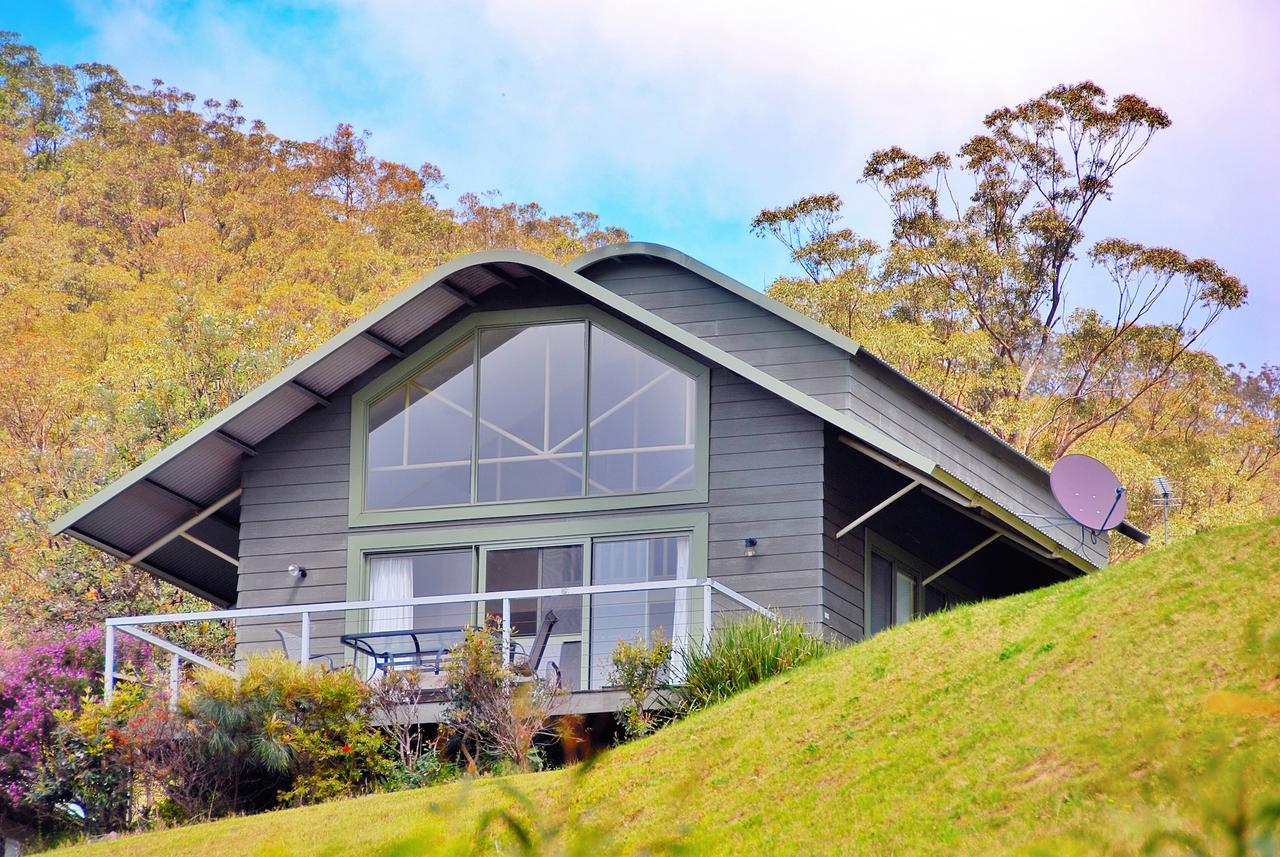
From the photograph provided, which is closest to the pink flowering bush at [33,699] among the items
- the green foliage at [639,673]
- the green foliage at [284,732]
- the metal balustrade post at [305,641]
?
the green foliage at [284,732]

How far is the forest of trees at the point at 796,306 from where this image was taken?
92.6 feet

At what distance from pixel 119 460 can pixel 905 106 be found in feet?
135

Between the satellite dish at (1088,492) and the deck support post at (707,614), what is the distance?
12.2 feet

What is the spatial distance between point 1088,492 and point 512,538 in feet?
18.4

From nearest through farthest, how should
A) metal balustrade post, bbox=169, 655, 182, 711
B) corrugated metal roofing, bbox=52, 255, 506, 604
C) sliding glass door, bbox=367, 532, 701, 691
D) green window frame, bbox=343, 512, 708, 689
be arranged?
metal balustrade post, bbox=169, 655, 182, 711 < sliding glass door, bbox=367, 532, 701, 691 < green window frame, bbox=343, 512, 708, 689 < corrugated metal roofing, bbox=52, 255, 506, 604

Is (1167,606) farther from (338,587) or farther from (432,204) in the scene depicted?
(432,204)

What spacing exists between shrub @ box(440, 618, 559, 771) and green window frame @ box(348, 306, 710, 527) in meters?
2.37

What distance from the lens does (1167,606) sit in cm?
1060

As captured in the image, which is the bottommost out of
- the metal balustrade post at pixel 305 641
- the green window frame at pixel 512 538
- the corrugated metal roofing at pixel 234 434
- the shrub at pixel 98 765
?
the shrub at pixel 98 765

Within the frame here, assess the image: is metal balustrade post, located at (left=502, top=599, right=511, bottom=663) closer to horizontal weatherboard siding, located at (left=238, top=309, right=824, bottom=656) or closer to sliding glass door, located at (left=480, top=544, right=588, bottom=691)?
sliding glass door, located at (left=480, top=544, right=588, bottom=691)

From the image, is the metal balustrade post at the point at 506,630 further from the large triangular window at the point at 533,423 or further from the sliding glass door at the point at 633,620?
the large triangular window at the point at 533,423

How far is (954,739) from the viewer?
9.98 metres

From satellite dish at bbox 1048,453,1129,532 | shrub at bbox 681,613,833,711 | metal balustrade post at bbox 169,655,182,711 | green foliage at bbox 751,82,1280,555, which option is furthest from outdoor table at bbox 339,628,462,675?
green foliage at bbox 751,82,1280,555

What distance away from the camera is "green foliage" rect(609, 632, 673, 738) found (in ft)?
44.4
